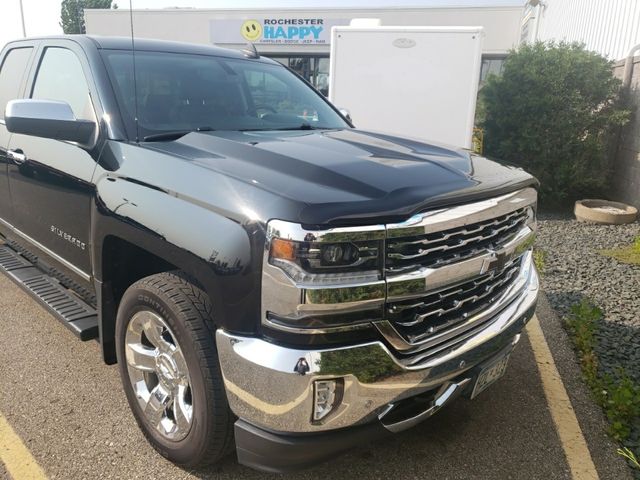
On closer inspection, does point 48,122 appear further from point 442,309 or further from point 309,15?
point 309,15

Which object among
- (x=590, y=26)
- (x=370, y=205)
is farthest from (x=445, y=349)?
(x=590, y=26)

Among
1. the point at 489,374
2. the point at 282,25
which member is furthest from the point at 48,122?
the point at 282,25

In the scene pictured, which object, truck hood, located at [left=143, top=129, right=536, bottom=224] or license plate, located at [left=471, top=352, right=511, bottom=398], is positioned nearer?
truck hood, located at [left=143, top=129, right=536, bottom=224]

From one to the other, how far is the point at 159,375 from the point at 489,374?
5.00 feet

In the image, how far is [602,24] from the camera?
9.36m

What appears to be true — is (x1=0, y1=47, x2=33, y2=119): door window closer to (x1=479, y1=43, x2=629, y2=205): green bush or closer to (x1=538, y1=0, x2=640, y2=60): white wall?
(x1=479, y1=43, x2=629, y2=205): green bush

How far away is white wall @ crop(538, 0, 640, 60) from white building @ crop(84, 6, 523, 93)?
7.52 meters

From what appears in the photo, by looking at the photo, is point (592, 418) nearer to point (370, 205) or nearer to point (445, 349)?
point (445, 349)

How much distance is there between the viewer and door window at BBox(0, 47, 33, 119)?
3826mm

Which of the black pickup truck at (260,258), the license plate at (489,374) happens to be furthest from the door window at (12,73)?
the license plate at (489,374)

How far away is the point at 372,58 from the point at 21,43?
5.63 metres

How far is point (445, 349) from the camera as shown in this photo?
2199mm

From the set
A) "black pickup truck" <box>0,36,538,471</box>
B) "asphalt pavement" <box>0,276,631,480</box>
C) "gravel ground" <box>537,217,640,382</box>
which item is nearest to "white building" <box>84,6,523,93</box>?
"gravel ground" <box>537,217,640,382</box>

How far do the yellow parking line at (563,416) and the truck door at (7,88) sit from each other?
3.86 meters
